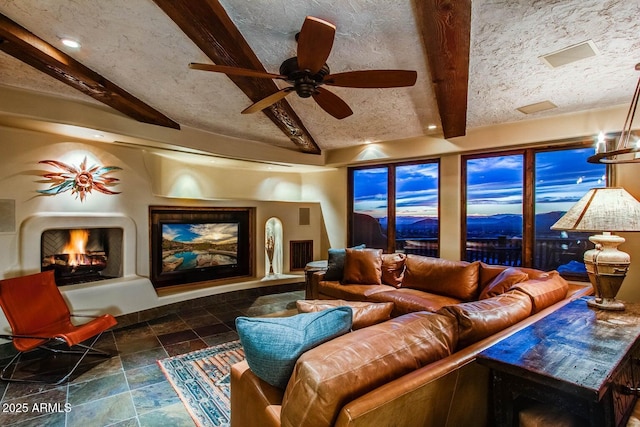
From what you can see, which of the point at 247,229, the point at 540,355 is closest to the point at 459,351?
the point at 540,355

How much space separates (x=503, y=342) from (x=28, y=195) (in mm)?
4498

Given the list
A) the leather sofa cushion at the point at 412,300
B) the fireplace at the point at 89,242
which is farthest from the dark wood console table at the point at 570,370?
the fireplace at the point at 89,242

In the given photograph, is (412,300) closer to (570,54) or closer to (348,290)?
(348,290)

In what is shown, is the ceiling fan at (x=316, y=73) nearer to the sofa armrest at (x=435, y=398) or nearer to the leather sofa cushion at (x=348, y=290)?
the sofa armrest at (x=435, y=398)

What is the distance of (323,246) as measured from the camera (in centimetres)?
623

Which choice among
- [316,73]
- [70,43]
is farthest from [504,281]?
[70,43]

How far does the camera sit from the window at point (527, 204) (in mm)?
3729

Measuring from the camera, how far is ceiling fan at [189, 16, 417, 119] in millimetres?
1858

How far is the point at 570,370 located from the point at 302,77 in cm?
221

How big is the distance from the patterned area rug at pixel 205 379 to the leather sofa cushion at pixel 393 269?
2.09 meters

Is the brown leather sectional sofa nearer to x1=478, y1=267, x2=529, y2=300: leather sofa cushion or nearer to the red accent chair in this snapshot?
x1=478, y1=267, x2=529, y2=300: leather sofa cushion

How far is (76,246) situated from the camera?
3.98 metres

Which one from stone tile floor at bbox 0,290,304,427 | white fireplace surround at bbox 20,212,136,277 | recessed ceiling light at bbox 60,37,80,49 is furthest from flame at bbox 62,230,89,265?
recessed ceiling light at bbox 60,37,80,49

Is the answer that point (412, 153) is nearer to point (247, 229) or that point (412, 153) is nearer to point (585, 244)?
point (585, 244)
